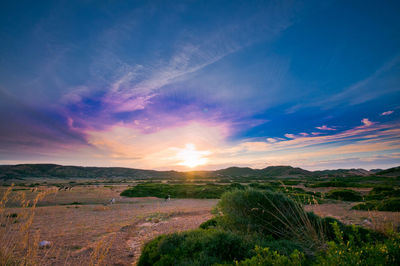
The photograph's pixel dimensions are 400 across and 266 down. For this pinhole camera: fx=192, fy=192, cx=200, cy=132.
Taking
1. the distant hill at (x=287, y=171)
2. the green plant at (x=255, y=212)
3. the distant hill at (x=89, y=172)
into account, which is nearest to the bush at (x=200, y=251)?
the green plant at (x=255, y=212)

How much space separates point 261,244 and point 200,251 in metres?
1.98

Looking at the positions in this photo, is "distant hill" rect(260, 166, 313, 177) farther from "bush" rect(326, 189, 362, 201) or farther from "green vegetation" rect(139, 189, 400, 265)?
"green vegetation" rect(139, 189, 400, 265)

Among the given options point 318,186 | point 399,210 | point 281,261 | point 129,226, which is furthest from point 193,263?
point 318,186

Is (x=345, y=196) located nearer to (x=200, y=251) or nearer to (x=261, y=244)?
(x=261, y=244)

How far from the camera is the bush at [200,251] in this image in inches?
197

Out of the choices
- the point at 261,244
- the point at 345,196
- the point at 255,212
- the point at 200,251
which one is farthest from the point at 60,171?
the point at 261,244

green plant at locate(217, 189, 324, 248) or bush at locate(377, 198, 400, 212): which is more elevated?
green plant at locate(217, 189, 324, 248)

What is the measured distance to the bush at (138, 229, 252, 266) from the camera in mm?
4992

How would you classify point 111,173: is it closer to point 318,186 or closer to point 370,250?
point 318,186

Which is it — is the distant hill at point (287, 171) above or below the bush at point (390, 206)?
above

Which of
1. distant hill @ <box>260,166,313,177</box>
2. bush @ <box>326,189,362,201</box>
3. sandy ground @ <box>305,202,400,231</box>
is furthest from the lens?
distant hill @ <box>260,166,313,177</box>

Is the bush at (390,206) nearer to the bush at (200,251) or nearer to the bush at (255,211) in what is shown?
the bush at (255,211)

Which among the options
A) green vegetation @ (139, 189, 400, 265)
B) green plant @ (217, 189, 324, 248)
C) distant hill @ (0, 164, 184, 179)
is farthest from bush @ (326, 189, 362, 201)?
distant hill @ (0, 164, 184, 179)

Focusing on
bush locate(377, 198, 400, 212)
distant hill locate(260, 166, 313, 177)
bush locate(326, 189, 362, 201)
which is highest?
distant hill locate(260, 166, 313, 177)
